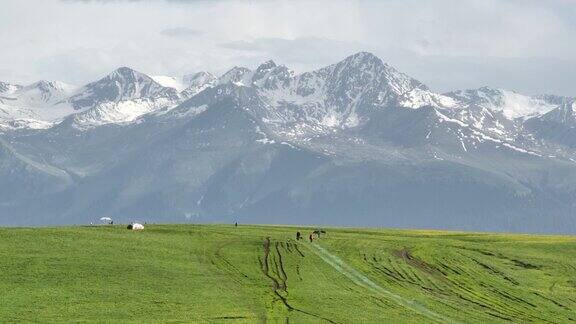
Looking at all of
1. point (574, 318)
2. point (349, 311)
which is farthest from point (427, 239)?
point (349, 311)

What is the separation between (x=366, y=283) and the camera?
124 meters

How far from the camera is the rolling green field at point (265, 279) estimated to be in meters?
101

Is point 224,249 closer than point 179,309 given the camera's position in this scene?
No

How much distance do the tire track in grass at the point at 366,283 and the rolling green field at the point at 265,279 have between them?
179 millimetres

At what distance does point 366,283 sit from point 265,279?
12100 millimetres

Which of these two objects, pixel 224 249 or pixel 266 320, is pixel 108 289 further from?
pixel 224 249

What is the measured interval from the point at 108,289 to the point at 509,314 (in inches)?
1689

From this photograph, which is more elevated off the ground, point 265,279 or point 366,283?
point 265,279

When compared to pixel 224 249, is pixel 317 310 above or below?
below

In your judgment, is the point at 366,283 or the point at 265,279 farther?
the point at 366,283

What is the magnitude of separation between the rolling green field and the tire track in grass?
18 cm

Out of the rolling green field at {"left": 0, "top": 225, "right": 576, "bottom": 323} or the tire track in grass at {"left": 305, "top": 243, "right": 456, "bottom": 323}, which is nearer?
the rolling green field at {"left": 0, "top": 225, "right": 576, "bottom": 323}

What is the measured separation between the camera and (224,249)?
470 ft

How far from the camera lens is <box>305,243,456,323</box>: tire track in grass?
109 metres
